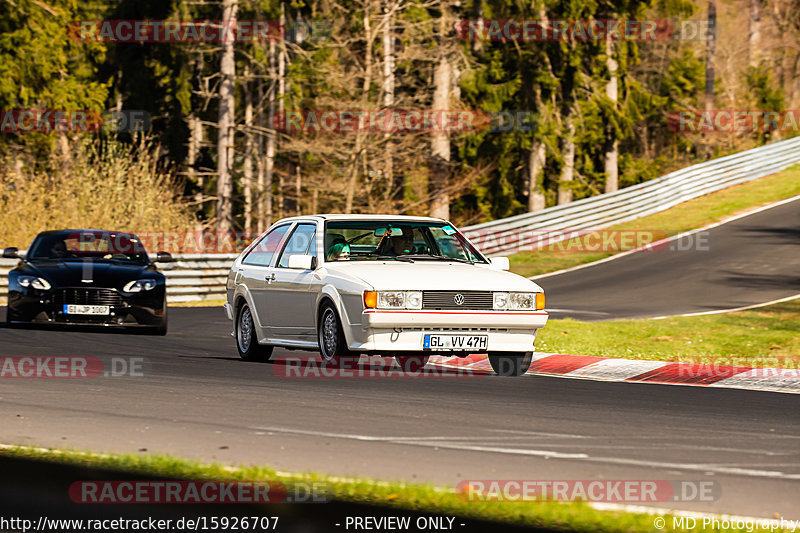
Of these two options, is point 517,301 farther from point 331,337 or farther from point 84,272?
point 84,272

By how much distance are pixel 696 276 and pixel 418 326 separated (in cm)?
1866

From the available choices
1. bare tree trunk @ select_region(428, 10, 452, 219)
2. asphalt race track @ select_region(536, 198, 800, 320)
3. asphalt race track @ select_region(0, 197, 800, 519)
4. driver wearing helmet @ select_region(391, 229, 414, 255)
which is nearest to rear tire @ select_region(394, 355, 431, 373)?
asphalt race track @ select_region(0, 197, 800, 519)

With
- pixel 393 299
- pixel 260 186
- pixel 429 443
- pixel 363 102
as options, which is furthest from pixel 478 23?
pixel 429 443

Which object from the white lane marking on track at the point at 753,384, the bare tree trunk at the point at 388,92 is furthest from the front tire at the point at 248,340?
the bare tree trunk at the point at 388,92

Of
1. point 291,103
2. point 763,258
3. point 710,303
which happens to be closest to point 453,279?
point 710,303

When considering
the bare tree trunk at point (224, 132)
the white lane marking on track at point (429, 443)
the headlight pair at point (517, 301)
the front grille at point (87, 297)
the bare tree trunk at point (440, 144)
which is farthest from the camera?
the bare tree trunk at point (440, 144)

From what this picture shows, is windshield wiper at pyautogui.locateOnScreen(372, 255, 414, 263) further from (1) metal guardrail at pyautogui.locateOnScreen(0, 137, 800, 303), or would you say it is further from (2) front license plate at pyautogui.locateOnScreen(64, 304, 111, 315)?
(1) metal guardrail at pyautogui.locateOnScreen(0, 137, 800, 303)

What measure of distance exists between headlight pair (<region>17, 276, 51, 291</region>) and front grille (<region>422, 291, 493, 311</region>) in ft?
24.3

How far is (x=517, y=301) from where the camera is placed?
12133 millimetres

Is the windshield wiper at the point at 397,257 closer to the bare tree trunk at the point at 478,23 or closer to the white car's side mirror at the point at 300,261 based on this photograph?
the white car's side mirror at the point at 300,261

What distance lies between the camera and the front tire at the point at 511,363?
1277 cm

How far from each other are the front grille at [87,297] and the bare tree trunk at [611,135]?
36.7 m

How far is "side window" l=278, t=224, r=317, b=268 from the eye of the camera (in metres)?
13.6

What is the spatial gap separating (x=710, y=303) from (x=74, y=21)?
3159cm
